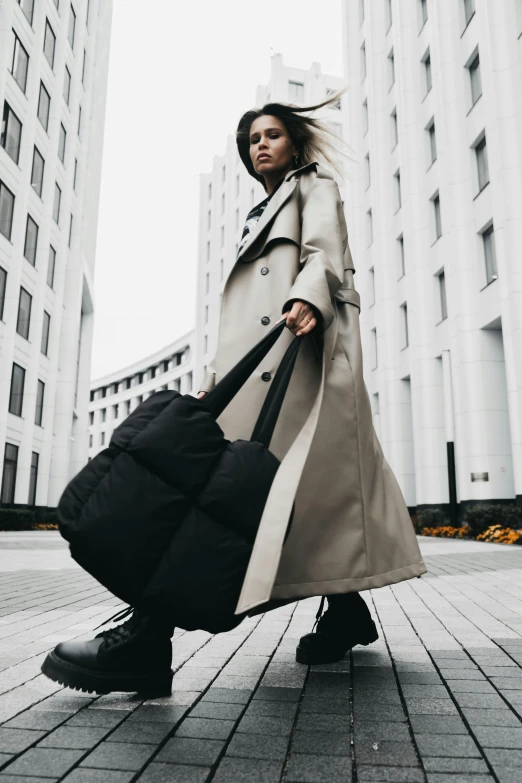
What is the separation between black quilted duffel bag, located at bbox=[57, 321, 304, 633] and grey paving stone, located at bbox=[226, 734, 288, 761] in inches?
12.5

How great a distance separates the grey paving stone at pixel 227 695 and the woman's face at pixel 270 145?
212 centimetres

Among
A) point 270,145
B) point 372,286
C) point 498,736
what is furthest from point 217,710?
point 372,286

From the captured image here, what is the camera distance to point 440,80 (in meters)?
19.3

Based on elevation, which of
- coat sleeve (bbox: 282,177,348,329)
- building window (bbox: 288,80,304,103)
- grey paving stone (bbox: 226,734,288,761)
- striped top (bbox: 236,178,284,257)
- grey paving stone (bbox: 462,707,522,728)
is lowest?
grey paving stone (bbox: 226,734,288,761)

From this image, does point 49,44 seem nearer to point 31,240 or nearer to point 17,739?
point 31,240

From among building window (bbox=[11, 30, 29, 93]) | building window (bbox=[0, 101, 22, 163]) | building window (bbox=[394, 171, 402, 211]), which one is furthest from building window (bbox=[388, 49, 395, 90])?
building window (bbox=[0, 101, 22, 163])

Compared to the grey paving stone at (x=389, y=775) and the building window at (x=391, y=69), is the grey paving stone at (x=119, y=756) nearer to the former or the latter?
the grey paving stone at (x=389, y=775)

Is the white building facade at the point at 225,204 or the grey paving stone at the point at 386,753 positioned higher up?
the white building facade at the point at 225,204

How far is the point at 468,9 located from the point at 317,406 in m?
20.4

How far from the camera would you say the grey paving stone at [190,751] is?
1.74 metres

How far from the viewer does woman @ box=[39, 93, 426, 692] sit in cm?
218

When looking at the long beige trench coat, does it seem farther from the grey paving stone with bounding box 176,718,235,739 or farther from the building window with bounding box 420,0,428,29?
the building window with bounding box 420,0,428,29

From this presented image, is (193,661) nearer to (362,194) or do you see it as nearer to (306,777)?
(306,777)

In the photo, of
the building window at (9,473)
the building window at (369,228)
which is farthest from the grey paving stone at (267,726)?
the building window at (369,228)
